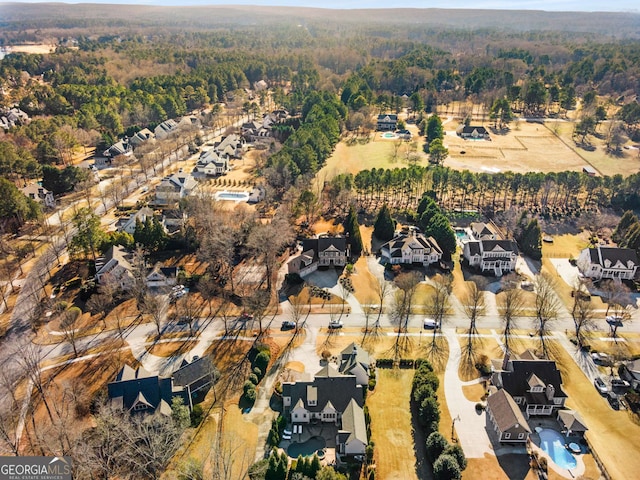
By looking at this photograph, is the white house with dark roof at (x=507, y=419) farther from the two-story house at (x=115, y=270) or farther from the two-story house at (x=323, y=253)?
the two-story house at (x=115, y=270)

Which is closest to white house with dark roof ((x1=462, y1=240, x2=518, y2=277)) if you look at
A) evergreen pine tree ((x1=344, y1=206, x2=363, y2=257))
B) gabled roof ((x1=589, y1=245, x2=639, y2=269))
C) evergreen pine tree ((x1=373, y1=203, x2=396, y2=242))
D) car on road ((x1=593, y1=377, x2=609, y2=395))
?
gabled roof ((x1=589, y1=245, x2=639, y2=269))

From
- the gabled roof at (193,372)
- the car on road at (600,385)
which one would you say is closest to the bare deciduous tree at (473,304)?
the car on road at (600,385)

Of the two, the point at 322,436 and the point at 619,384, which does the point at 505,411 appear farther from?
the point at 322,436

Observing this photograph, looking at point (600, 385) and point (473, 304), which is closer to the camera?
point (600, 385)

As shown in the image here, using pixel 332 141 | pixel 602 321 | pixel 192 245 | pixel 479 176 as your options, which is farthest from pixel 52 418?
pixel 332 141

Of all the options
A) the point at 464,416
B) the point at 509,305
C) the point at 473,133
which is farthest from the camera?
the point at 473,133

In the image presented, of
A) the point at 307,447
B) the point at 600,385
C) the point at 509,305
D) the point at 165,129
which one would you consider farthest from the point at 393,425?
the point at 165,129

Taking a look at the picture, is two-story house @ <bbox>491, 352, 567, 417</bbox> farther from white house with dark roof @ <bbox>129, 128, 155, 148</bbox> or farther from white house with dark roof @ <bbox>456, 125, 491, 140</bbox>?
white house with dark roof @ <bbox>129, 128, 155, 148</bbox>
